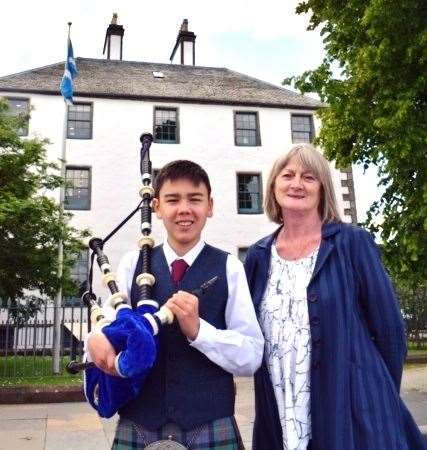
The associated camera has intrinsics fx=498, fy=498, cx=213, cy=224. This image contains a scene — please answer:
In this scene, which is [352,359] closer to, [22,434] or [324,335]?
[324,335]

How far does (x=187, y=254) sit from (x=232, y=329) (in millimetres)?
389

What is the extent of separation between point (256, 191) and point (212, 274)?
20.9 meters

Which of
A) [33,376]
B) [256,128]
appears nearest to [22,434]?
[33,376]

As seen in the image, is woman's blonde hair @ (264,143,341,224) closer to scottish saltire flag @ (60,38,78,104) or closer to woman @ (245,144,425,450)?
woman @ (245,144,425,450)

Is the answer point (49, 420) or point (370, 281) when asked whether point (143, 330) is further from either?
point (49, 420)

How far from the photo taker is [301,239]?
2.60 m

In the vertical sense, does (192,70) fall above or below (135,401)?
above

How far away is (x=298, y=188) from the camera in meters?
2.51

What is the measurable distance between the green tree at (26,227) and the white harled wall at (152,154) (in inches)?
343

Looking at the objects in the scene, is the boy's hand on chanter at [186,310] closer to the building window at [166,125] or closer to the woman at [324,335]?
the woman at [324,335]

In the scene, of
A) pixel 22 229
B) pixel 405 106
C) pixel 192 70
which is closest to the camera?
pixel 405 106

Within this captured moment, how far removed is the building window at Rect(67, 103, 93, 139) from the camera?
22.2 meters

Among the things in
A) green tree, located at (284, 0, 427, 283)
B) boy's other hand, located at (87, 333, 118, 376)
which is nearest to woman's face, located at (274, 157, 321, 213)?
boy's other hand, located at (87, 333, 118, 376)

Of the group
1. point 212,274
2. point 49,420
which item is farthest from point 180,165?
point 49,420
